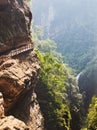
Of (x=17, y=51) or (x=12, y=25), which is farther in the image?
(x=12, y=25)

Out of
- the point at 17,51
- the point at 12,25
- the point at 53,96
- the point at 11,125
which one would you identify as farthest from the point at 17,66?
the point at 53,96

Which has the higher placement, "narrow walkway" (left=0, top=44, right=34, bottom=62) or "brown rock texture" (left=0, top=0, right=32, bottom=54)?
"brown rock texture" (left=0, top=0, right=32, bottom=54)

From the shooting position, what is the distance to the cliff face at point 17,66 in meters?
39.2

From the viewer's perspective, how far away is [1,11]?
4594cm

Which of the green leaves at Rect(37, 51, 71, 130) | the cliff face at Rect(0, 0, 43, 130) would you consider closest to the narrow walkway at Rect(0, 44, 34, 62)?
the cliff face at Rect(0, 0, 43, 130)

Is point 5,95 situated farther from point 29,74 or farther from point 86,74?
point 86,74

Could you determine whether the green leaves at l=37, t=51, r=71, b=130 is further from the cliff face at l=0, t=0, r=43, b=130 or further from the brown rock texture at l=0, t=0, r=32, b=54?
the brown rock texture at l=0, t=0, r=32, b=54

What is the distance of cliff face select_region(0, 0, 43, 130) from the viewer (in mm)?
39188

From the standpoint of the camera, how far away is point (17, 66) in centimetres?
4262

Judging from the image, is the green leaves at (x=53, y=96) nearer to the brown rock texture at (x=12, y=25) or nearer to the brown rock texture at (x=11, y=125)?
the brown rock texture at (x=12, y=25)

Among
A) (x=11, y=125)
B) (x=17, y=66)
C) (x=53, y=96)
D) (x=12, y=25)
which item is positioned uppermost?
(x=12, y=25)

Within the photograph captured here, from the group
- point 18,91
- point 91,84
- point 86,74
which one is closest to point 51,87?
point 18,91

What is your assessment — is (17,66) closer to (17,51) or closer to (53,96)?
(17,51)

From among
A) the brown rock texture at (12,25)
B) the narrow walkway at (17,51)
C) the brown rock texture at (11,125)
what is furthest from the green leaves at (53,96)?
the brown rock texture at (11,125)
